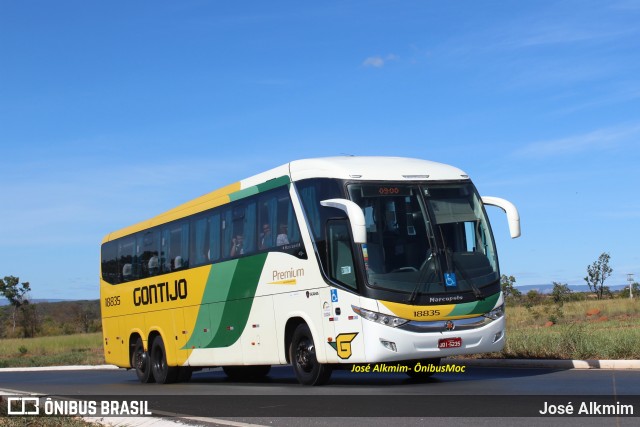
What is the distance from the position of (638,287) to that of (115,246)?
199 ft

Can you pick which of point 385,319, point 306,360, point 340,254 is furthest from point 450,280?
point 306,360

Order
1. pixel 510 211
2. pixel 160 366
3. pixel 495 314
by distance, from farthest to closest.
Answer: pixel 160 366, pixel 510 211, pixel 495 314

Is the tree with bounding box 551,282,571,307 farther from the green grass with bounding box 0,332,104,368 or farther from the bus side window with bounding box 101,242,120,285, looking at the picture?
the bus side window with bounding box 101,242,120,285

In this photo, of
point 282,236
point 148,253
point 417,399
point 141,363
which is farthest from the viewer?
point 141,363

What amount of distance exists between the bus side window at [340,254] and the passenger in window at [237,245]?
3474mm

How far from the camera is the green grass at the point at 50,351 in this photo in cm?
4410

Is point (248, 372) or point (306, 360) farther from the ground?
A: point (306, 360)

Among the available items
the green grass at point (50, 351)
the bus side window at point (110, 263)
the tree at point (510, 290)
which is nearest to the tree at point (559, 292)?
the tree at point (510, 290)

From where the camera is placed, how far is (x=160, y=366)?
74.6 ft

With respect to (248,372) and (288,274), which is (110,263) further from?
(288,274)

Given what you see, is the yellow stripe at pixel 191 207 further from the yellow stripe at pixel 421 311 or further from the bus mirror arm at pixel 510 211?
the yellow stripe at pixel 421 311

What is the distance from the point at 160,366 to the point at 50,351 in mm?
33376

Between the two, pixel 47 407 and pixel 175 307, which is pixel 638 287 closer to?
pixel 175 307

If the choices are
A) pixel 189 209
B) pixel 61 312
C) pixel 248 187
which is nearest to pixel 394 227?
pixel 248 187
